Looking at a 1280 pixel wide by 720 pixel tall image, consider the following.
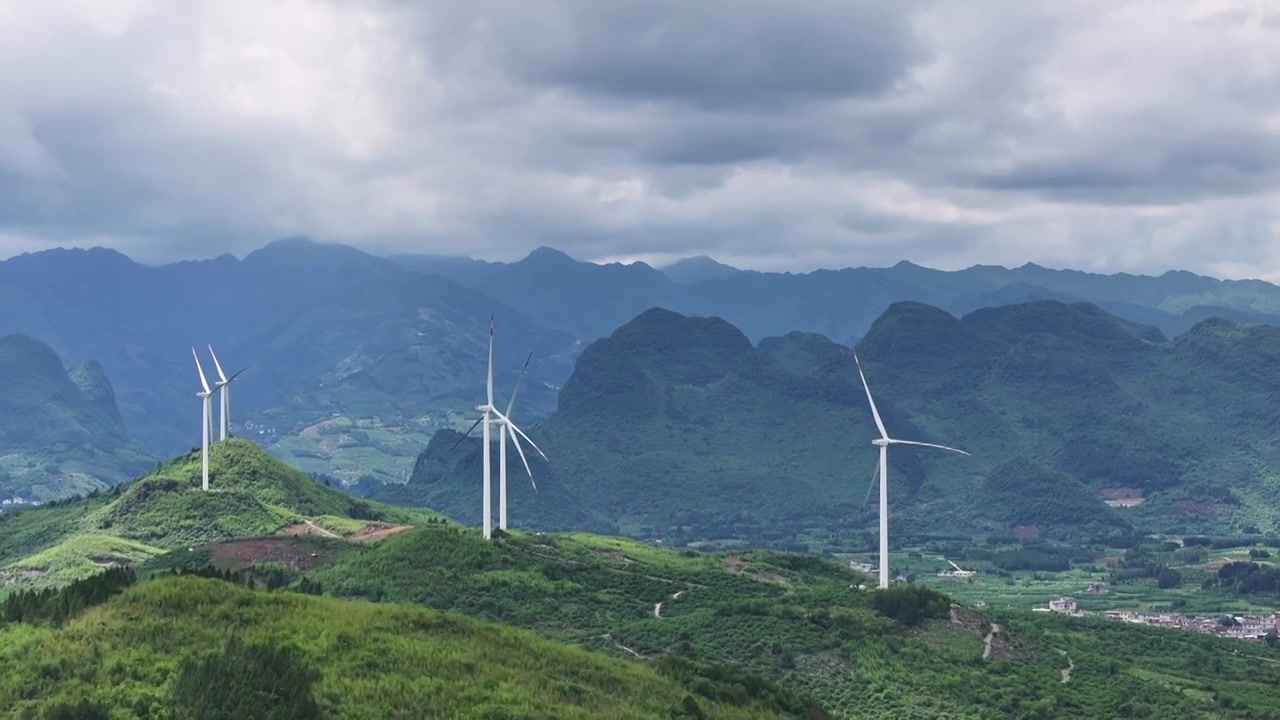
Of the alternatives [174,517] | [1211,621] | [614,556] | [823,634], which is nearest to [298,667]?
[823,634]

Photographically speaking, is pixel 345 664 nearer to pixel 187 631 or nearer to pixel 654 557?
pixel 187 631

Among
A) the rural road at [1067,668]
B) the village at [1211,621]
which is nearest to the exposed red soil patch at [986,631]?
the rural road at [1067,668]

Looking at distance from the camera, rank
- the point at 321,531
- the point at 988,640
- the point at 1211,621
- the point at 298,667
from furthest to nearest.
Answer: the point at 1211,621, the point at 321,531, the point at 988,640, the point at 298,667

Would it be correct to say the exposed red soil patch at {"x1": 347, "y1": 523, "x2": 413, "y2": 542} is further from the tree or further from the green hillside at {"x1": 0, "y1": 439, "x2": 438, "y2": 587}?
the tree

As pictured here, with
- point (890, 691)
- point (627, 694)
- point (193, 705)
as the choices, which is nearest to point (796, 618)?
point (890, 691)

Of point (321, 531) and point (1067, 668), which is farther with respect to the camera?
point (321, 531)

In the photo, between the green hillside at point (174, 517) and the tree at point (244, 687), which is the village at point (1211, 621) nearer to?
the green hillside at point (174, 517)

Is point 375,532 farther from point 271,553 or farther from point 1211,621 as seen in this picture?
point 1211,621
